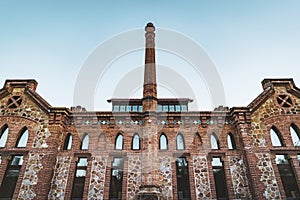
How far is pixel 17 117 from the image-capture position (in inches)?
626

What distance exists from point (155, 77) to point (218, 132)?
6.03m

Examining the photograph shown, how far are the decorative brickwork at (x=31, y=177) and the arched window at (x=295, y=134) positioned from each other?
50.9 feet

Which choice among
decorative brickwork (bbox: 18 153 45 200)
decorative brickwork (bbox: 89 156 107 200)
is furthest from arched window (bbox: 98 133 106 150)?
decorative brickwork (bbox: 18 153 45 200)

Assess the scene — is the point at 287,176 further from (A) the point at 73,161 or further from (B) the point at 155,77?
(A) the point at 73,161

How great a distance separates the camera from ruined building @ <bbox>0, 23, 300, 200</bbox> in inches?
554

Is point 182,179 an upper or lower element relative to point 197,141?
lower

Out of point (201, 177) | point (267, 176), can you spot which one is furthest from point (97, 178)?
point (267, 176)

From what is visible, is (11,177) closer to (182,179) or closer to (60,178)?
(60,178)

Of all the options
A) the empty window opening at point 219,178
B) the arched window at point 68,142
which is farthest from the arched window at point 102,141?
the empty window opening at point 219,178

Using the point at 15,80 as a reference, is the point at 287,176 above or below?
below

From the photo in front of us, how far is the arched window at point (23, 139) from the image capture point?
15.3 metres

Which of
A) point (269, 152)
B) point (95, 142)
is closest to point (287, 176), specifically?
point (269, 152)

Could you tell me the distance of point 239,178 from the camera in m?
14.4

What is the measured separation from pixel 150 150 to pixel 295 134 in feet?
30.5
